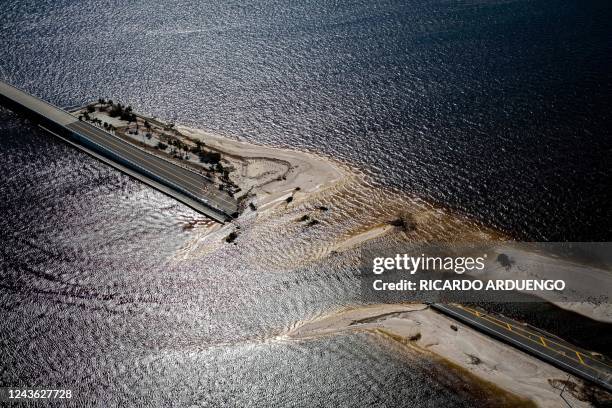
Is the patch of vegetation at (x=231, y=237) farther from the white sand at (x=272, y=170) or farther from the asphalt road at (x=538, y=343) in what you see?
the asphalt road at (x=538, y=343)

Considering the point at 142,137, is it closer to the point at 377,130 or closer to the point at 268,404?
the point at 377,130

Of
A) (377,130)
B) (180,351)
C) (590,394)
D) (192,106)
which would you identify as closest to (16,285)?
(180,351)

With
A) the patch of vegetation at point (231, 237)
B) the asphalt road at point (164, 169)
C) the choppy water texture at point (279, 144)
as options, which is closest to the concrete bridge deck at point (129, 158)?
the asphalt road at point (164, 169)

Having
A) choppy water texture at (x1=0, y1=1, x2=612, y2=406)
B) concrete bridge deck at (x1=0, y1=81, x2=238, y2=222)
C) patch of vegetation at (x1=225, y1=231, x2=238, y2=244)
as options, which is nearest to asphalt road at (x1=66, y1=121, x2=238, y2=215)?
concrete bridge deck at (x1=0, y1=81, x2=238, y2=222)

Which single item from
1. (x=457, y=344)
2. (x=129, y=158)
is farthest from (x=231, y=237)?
(x=457, y=344)

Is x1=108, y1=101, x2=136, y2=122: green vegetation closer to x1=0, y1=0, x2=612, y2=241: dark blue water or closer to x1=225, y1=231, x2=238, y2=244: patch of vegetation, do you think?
x1=0, y1=0, x2=612, y2=241: dark blue water
